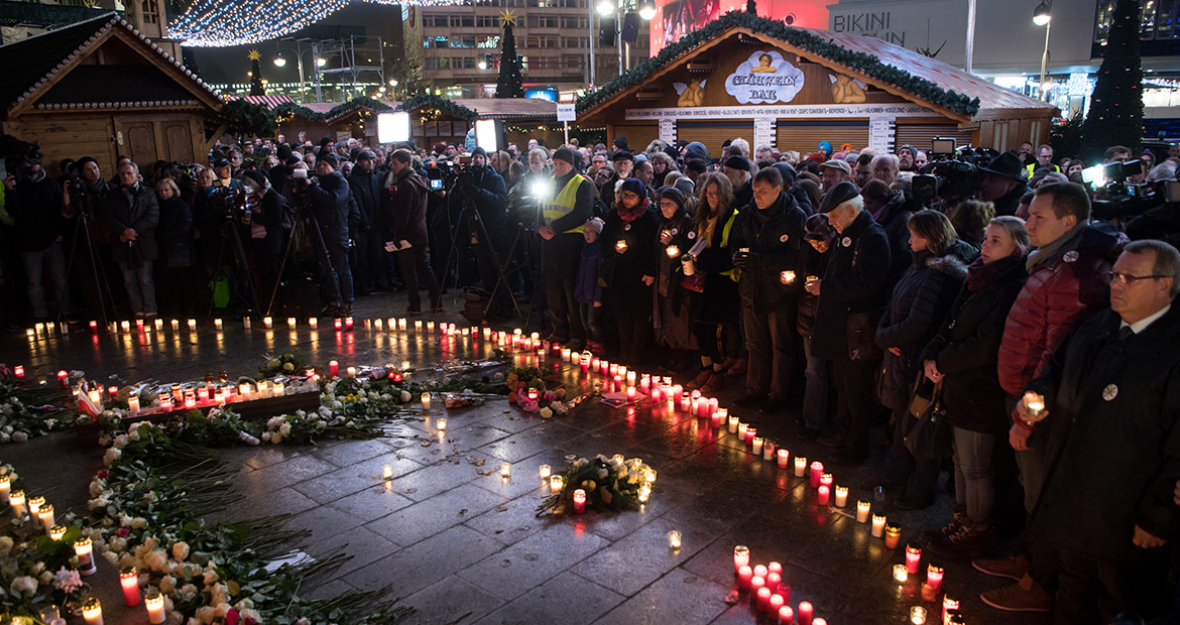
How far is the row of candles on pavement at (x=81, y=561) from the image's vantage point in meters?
3.96

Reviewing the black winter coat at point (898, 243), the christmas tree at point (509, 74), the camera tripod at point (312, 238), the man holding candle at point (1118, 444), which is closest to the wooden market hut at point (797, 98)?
the black winter coat at point (898, 243)

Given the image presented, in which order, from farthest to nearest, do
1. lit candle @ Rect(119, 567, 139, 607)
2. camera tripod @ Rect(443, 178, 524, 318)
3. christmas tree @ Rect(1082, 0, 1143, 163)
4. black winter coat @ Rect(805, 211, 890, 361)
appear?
1. christmas tree @ Rect(1082, 0, 1143, 163)
2. camera tripod @ Rect(443, 178, 524, 318)
3. black winter coat @ Rect(805, 211, 890, 361)
4. lit candle @ Rect(119, 567, 139, 607)

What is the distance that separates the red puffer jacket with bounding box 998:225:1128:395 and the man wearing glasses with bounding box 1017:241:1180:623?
0.68 feet

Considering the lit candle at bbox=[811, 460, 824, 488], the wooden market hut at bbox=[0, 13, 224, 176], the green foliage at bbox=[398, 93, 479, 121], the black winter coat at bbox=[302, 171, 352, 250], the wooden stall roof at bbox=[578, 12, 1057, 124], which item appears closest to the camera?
the lit candle at bbox=[811, 460, 824, 488]

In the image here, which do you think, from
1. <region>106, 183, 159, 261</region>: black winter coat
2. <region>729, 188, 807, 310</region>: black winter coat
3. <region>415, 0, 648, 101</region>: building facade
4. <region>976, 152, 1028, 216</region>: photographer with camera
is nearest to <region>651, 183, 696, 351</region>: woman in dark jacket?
<region>729, 188, 807, 310</region>: black winter coat

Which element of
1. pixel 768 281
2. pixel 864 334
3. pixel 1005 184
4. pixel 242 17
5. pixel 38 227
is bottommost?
pixel 864 334

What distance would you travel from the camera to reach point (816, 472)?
19.0ft

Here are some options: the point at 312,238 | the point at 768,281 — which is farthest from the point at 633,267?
→ the point at 312,238

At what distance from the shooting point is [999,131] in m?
15.4

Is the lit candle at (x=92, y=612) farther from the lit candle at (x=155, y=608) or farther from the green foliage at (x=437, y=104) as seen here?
the green foliage at (x=437, y=104)

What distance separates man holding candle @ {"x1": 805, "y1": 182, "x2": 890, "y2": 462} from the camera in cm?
594

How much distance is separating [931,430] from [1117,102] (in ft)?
53.3

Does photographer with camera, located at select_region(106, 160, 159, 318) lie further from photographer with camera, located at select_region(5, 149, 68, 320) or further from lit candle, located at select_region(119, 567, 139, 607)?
lit candle, located at select_region(119, 567, 139, 607)

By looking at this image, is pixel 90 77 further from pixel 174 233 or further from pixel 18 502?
pixel 18 502
